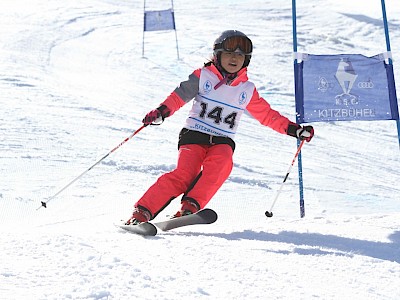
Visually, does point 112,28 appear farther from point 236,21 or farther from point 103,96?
point 103,96

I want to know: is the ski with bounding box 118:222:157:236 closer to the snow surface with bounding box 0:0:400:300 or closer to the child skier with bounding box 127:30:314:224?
the snow surface with bounding box 0:0:400:300

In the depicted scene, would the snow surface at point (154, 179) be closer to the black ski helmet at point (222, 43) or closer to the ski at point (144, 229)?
the ski at point (144, 229)

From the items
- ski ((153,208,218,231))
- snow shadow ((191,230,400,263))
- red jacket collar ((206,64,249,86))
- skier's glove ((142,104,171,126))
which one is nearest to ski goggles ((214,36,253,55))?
red jacket collar ((206,64,249,86))

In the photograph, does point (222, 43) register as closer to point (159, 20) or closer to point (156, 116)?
point (156, 116)

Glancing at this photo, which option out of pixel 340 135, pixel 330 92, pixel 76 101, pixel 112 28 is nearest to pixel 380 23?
pixel 112 28

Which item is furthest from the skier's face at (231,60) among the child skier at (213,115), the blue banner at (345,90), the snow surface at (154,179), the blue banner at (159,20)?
the blue banner at (159,20)

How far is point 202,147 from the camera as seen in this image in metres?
3.62

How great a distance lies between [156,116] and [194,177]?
1.32 ft

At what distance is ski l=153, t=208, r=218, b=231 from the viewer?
3098 millimetres

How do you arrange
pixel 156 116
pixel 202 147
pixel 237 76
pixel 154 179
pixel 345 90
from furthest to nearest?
1. pixel 154 179
2. pixel 345 90
3. pixel 237 76
4. pixel 202 147
5. pixel 156 116

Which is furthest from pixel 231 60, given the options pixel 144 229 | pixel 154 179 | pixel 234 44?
pixel 154 179

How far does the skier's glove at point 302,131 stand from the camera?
3756 mm

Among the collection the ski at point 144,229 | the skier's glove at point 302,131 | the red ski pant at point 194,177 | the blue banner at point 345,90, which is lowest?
the ski at point 144,229

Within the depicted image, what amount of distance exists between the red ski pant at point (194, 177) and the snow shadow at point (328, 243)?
38cm
